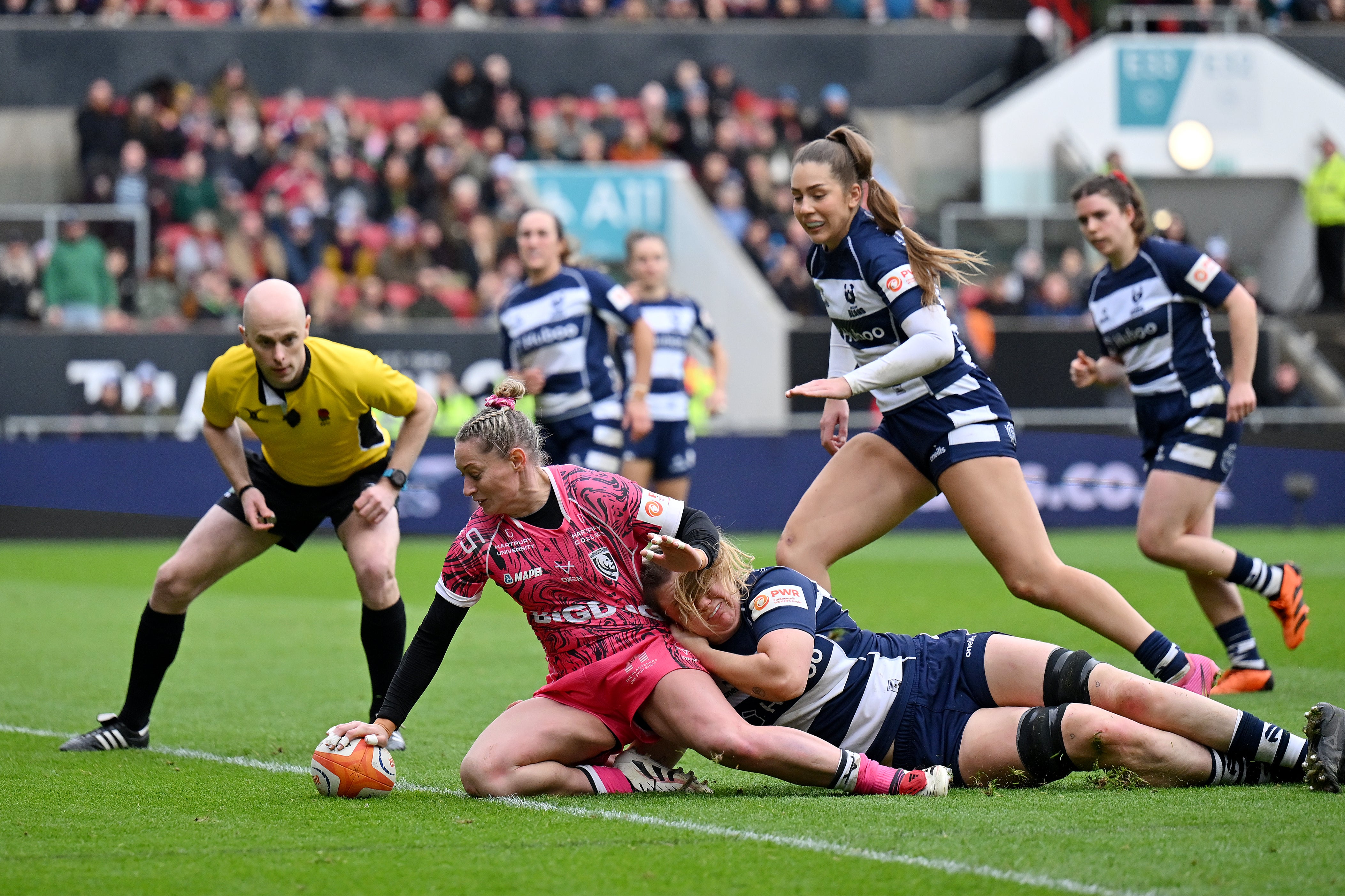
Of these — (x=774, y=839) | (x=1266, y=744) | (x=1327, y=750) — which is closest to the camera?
(x=774, y=839)

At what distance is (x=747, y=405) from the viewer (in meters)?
20.2

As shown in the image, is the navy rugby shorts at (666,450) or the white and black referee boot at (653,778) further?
the navy rugby shorts at (666,450)

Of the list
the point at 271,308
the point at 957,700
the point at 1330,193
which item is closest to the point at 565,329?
the point at 271,308

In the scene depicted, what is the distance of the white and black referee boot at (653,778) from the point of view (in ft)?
17.5

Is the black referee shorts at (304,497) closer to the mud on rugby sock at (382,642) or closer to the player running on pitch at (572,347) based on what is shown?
the mud on rugby sock at (382,642)

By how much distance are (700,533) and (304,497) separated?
220cm

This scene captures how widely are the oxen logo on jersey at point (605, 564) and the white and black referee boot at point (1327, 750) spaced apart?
6.76ft

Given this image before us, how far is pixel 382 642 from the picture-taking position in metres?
6.66

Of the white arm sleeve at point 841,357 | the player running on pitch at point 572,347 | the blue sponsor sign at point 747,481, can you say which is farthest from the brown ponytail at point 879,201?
the blue sponsor sign at point 747,481

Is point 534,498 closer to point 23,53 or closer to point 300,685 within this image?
point 300,685

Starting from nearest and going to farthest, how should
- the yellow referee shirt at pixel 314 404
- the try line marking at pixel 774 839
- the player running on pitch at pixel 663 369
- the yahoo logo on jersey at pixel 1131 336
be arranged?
1. the try line marking at pixel 774 839
2. the yellow referee shirt at pixel 314 404
3. the yahoo logo on jersey at pixel 1131 336
4. the player running on pitch at pixel 663 369

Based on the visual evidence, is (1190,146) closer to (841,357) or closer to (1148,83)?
(1148,83)

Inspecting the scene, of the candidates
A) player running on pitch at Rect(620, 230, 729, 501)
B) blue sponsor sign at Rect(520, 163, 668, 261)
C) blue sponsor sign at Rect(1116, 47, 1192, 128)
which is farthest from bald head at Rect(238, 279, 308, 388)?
blue sponsor sign at Rect(1116, 47, 1192, 128)

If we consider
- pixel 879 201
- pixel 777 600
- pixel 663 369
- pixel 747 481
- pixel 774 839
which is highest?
pixel 879 201
